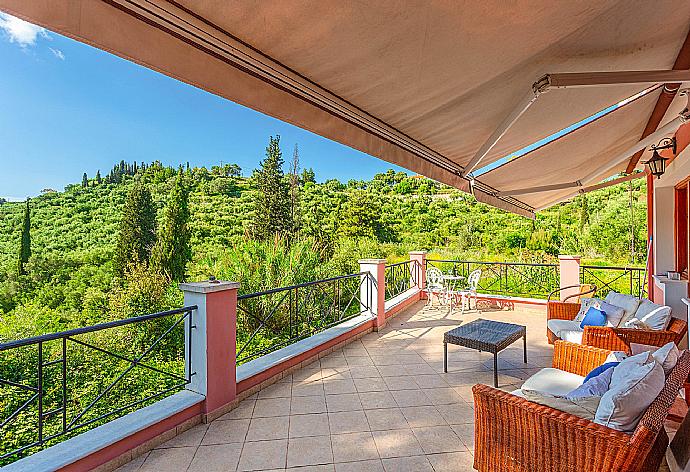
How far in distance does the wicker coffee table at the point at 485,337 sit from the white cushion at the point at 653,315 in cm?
124

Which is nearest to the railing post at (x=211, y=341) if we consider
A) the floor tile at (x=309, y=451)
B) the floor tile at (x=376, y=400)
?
the floor tile at (x=309, y=451)

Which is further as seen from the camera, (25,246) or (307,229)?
(307,229)

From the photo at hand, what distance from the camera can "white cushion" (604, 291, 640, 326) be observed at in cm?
460

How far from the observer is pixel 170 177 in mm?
23422

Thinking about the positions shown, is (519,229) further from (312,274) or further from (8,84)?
(8,84)

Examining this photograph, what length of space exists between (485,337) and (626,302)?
197cm

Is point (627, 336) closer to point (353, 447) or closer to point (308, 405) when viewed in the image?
point (353, 447)

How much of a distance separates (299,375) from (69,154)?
3217cm

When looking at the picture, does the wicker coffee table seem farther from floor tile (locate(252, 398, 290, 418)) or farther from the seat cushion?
floor tile (locate(252, 398, 290, 418))

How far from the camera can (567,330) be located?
15.7 ft

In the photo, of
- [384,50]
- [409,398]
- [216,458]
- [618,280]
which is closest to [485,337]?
[409,398]

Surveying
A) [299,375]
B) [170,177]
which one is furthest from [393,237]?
[299,375]

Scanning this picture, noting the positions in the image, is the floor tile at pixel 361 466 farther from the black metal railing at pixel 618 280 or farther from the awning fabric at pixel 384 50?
the black metal railing at pixel 618 280

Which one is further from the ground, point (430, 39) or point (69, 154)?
point (69, 154)
